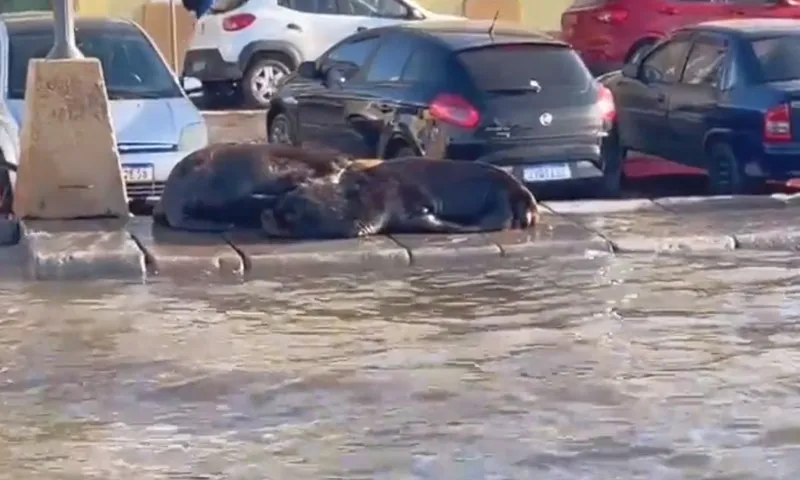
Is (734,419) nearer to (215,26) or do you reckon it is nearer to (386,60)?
(386,60)

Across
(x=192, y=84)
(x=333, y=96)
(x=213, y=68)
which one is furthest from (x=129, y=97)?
(x=213, y=68)

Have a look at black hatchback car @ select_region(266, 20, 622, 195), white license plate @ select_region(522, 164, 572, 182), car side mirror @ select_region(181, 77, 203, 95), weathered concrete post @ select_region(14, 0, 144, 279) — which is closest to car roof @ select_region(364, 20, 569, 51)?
black hatchback car @ select_region(266, 20, 622, 195)

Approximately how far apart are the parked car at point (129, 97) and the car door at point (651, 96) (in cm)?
396

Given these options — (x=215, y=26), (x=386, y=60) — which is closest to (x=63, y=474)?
(x=386, y=60)

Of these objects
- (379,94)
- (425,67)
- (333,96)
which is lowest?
(333,96)

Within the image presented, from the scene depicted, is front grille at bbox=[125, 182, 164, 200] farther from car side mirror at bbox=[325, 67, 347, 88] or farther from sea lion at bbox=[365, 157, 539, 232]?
A: car side mirror at bbox=[325, 67, 347, 88]

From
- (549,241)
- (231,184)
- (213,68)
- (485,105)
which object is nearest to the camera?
(549,241)

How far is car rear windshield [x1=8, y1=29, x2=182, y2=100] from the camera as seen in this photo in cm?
1507

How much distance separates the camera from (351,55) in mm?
16406

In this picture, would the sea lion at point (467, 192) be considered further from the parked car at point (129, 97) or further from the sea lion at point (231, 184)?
the parked car at point (129, 97)

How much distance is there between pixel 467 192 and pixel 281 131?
4.48 meters

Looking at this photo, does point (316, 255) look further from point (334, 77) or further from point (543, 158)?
point (334, 77)

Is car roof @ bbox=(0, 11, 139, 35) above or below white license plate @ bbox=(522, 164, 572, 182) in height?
above

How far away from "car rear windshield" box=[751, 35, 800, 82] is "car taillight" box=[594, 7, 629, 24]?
903cm
